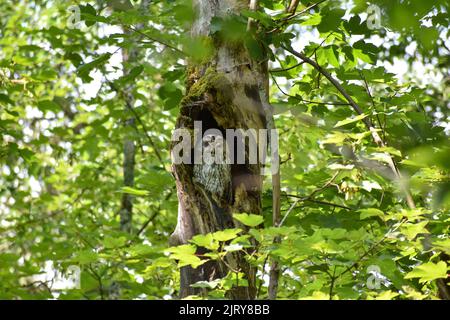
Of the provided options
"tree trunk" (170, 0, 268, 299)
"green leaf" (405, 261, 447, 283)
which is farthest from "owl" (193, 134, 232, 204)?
"green leaf" (405, 261, 447, 283)

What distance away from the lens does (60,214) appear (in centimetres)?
707

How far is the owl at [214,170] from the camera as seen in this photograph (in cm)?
244

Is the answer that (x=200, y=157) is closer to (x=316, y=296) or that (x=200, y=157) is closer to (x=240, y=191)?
(x=240, y=191)

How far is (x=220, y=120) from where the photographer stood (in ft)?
8.29

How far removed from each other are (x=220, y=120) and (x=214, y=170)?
221 mm

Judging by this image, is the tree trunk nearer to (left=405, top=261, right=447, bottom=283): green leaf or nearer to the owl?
the owl

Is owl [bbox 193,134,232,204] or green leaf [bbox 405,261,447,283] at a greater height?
owl [bbox 193,134,232,204]

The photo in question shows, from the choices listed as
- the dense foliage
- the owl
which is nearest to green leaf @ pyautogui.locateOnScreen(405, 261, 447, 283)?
the dense foliage

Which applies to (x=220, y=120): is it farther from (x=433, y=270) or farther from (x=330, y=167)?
(x=433, y=270)

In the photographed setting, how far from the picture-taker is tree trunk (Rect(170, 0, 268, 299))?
7.94ft

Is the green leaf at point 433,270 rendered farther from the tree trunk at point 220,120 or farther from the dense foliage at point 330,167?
the tree trunk at point 220,120

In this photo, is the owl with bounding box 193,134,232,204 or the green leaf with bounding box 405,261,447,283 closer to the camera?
the green leaf with bounding box 405,261,447,283

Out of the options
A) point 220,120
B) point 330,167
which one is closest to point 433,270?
point 330,167

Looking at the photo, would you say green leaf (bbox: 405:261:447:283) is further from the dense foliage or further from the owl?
the owl
